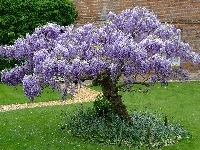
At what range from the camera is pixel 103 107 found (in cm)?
1523

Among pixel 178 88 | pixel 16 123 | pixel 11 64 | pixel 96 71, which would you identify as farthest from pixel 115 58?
pixel 11 64

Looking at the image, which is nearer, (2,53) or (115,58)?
(115,58)

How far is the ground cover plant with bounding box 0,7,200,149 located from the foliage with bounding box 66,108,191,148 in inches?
43.2

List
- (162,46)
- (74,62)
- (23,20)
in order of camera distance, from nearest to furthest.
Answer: (74,62), (162,46), (23,20)

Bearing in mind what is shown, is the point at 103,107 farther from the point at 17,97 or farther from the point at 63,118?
the point at 17,97

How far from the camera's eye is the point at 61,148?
43.8ft

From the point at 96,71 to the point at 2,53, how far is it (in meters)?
3.20

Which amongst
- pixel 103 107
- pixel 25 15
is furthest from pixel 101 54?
pixel 25 15

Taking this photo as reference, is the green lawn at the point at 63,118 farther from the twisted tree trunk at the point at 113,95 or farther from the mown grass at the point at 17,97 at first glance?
the twisted tree trunk at the point at 113,95

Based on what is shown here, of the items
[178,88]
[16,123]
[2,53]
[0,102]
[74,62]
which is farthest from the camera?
[178,88]

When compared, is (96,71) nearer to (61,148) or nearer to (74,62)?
(74,62)

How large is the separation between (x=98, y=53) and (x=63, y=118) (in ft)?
17.2

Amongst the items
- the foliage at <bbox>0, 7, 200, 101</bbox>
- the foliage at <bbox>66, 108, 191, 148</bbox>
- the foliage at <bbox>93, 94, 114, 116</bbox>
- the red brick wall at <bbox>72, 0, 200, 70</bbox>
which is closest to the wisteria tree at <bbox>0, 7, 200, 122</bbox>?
the foliage at <bbox>0, 7, 200, 101</bbox>

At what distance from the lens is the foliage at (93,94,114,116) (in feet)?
49.7
